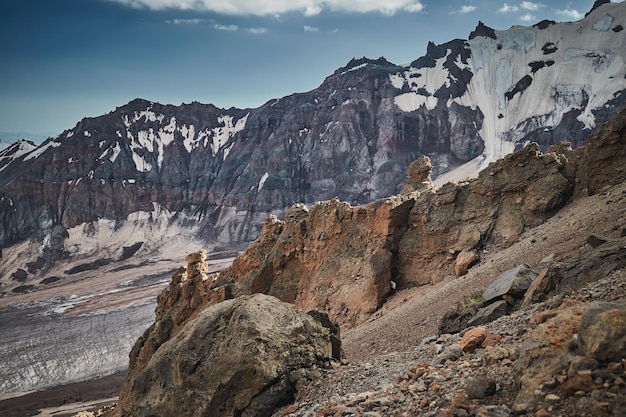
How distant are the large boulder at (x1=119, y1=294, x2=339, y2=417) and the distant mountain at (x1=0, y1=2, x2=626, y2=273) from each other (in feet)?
413

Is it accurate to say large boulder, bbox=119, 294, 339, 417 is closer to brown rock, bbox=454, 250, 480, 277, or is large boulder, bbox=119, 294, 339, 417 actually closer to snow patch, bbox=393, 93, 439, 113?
brown rock, bbox=454, 250, 480, 277

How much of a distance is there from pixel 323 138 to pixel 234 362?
463 feet

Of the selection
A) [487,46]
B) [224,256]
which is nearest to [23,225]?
[224,256]

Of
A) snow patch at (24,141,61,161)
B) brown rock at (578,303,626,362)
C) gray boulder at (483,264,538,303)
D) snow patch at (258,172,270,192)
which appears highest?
snow patch at (24,141,61,161)

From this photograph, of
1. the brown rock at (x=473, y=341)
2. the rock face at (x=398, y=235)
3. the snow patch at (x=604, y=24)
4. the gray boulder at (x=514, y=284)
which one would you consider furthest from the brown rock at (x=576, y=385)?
the snow patch at (x=604, y=24)

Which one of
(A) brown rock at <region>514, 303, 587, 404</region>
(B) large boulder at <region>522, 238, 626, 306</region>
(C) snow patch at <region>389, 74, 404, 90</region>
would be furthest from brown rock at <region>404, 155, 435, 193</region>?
(C) snow patch at <region>389, 74, 404, 90</region>

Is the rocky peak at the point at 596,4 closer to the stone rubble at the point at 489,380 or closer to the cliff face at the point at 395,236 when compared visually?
the cliff face at the point at 395,236

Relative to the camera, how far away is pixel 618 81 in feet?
379

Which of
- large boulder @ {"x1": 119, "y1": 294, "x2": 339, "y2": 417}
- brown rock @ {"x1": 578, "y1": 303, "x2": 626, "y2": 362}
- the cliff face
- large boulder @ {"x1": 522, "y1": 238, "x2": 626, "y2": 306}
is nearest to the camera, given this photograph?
brown rock @ {"x1": 578, "y1": 303, "x2": 626, "y2": 362}

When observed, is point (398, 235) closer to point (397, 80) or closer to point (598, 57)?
point (598, 57)

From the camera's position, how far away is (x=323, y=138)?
14712cm

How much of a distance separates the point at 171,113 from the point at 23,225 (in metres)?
63.3

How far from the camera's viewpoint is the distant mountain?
130 metres

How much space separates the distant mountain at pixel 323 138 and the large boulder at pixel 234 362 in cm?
12598
